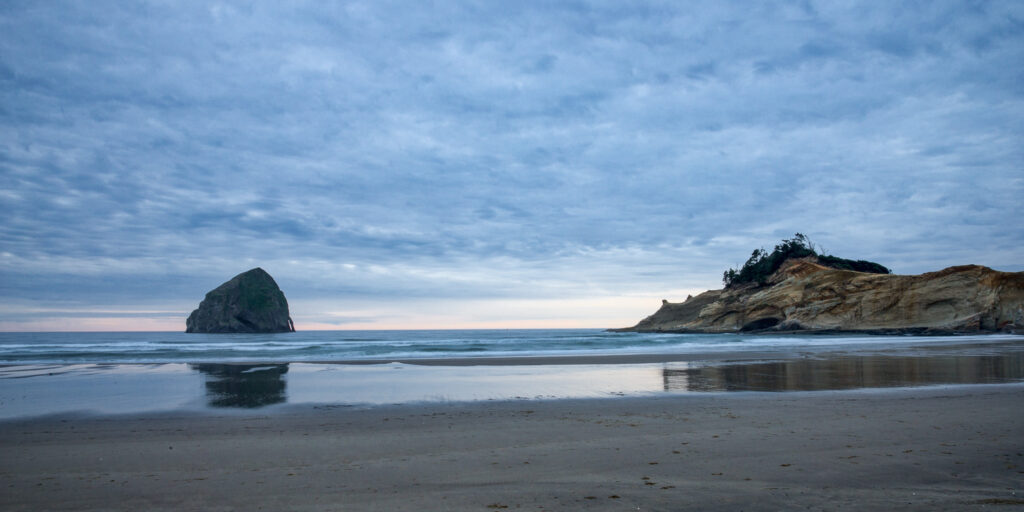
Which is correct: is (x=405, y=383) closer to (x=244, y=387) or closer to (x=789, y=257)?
(x=244, y=387)

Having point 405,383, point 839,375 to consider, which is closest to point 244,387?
point 405,383

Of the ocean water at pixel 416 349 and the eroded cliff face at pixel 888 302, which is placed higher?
the eroded cliff face at pixel 888 302

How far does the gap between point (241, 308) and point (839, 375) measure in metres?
106

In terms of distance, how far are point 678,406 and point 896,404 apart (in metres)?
3.86

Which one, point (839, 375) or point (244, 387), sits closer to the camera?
point (244, 387)

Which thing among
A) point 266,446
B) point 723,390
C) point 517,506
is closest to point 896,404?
point 723,390

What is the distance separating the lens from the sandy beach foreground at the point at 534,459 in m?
4.39

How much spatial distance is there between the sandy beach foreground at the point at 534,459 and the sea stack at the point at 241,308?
103m

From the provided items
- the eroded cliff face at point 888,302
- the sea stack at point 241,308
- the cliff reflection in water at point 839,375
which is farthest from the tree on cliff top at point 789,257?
the sea stack at point 241,308

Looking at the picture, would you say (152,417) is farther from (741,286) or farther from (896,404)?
(741,286)

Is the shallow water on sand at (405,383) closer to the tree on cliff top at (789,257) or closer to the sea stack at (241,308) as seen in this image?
the tree on cliff top at (789,257)

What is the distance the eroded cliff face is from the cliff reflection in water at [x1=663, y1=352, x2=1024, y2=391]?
35805 millimetres

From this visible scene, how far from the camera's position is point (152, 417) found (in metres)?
9.05

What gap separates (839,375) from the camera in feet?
48.2
